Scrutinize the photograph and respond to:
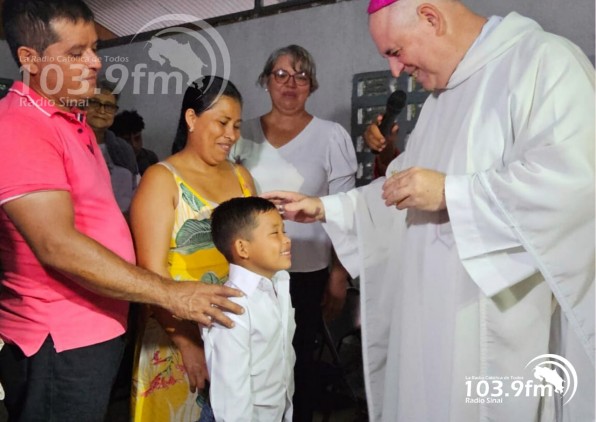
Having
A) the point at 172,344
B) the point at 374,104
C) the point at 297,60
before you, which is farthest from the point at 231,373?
the point at 374,104

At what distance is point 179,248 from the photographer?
146 cm

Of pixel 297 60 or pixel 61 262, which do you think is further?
pixel 297 60

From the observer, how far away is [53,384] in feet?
3.90

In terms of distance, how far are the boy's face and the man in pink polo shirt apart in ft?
0.52

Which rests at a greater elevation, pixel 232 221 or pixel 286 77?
pixel 286 77

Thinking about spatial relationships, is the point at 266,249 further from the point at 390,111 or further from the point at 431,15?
the point at 390,111

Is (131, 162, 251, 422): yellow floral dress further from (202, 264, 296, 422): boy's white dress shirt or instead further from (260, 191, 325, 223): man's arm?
(260, 191, 325, 223): man's arm

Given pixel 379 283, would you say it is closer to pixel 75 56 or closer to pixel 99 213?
pixel 99 213

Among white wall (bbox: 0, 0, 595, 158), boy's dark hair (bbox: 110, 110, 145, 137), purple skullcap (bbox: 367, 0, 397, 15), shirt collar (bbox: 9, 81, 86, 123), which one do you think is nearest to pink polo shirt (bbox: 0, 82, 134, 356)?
shirt collar (bbox: 9, 81, 86, 123)

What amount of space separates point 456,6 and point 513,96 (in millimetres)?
344

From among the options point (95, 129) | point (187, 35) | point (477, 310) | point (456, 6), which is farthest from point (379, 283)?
point (187, 35)

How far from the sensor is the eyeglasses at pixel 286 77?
2123mm

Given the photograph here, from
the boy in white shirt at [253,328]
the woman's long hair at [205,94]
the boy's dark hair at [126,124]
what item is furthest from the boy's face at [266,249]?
the boy's dark hair at [126,124]

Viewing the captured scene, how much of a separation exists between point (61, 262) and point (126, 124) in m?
2.02
